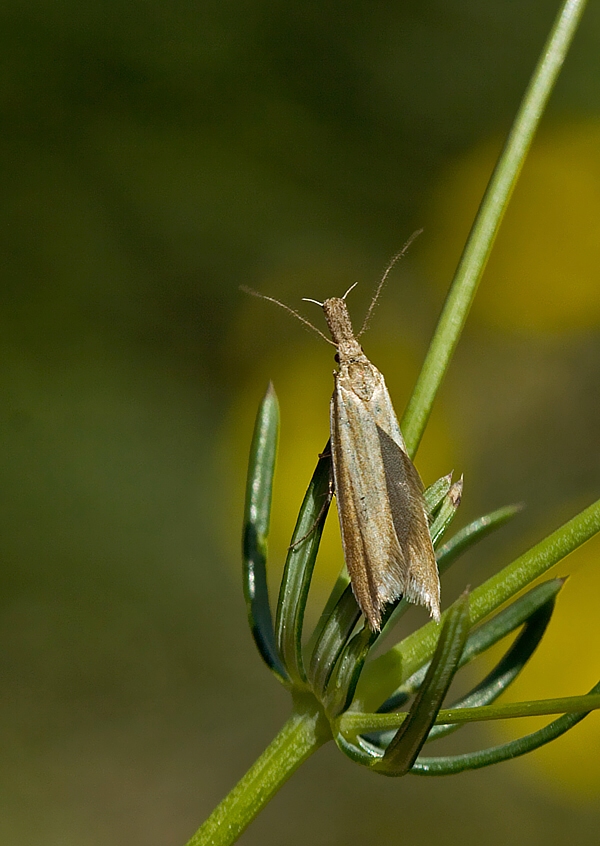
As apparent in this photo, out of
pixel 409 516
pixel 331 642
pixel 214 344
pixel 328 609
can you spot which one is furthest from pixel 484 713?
pixel 214 344

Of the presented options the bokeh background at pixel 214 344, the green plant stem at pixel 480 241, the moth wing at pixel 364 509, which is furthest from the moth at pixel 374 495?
the bokeh background at pixel 214 344

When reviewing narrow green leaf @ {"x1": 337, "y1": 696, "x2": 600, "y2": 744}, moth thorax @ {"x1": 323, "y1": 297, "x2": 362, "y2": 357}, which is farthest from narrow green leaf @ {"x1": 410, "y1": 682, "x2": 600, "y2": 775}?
moth thorax @ {"x1": 323, "y1": 297, "x2": 362, "y2": 357}

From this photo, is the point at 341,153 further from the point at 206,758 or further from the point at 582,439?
the point at 206,758

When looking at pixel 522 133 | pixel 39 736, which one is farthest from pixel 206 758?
pixel 522 133

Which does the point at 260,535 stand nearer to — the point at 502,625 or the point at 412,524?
the point at 412,524

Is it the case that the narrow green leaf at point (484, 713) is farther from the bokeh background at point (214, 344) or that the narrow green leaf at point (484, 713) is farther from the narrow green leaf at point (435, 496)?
the bokeh background at point (214, 344)

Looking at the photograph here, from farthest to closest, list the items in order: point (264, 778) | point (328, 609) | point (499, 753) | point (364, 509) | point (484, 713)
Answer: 1. point (364, 509)
2. point (328, 609)
3. point (499, 753)
4. point (264, 778)
5. point (484, 713)
